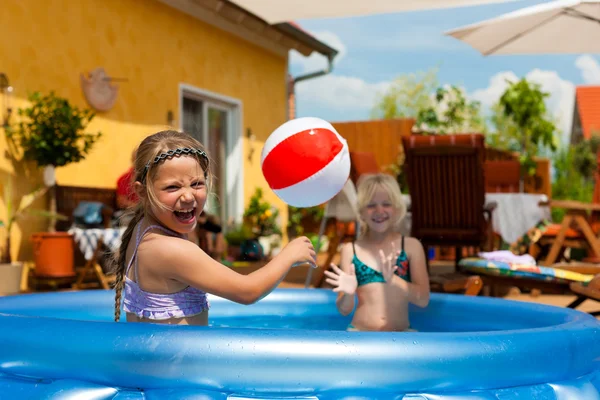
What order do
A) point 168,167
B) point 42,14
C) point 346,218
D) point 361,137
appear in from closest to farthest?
point 168,167
point 346,218
point 42,14
point 361,137

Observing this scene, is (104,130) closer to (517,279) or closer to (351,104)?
(517,279)

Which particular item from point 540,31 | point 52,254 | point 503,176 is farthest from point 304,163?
point 503,176

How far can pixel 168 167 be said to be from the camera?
2.21 m

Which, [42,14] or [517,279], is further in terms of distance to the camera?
[42,14]

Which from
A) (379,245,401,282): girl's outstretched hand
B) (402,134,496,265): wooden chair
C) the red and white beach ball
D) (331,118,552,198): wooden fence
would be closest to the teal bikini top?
(379,245,401,282): girl's outstretched hand

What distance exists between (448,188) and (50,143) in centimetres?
375

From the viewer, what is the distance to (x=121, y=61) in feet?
28.0

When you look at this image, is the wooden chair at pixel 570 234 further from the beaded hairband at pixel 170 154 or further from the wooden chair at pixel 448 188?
the beaded hairband at pixel 170 154

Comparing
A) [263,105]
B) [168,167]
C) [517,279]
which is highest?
[263,105]

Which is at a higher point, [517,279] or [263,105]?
[263,105]

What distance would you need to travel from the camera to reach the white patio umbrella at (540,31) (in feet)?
23.2

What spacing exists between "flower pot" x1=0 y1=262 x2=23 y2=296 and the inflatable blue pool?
439 centimetres

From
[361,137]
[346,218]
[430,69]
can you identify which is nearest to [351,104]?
[430,69]

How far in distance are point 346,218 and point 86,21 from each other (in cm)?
390
